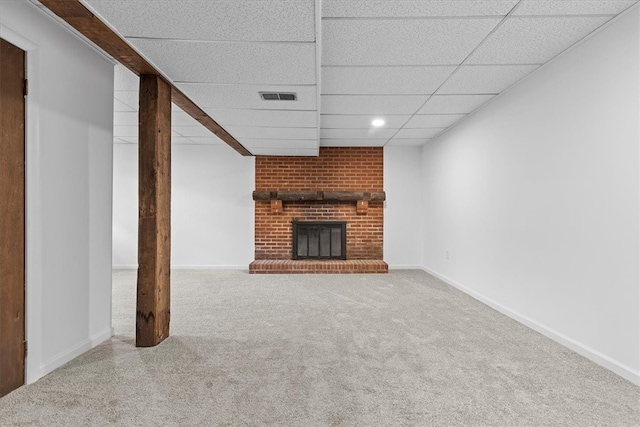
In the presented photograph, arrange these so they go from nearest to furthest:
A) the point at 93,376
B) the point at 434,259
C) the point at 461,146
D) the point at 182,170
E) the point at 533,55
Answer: the point at 93,376 → the point at 533,55 → the point at 461,146 → the point at 434,259 → the point at 182,170

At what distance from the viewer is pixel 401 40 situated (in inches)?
98.1

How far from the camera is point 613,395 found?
199 cm

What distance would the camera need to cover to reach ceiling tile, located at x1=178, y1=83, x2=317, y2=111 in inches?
119

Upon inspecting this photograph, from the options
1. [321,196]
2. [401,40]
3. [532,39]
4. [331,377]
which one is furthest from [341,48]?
[321,196]

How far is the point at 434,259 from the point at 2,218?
17.4 feet

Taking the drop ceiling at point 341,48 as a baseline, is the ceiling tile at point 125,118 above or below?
above

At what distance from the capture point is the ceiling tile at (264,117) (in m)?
3.70

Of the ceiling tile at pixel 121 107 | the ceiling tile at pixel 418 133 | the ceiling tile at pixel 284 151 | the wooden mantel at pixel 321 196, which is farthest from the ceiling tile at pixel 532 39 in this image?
the wooden mantel at pixel 321 196

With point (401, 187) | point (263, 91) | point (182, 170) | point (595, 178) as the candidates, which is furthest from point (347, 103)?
point (182, 170)

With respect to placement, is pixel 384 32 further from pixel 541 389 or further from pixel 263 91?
pixel 541 389

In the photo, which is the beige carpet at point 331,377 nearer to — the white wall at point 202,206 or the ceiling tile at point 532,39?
the ceiling tile at point 532,39

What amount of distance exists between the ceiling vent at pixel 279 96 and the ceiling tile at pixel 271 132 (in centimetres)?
109

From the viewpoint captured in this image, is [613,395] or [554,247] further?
[554,247]

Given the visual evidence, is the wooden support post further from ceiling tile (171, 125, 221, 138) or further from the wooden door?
ceiling tile (171, 125, 221, 138)
